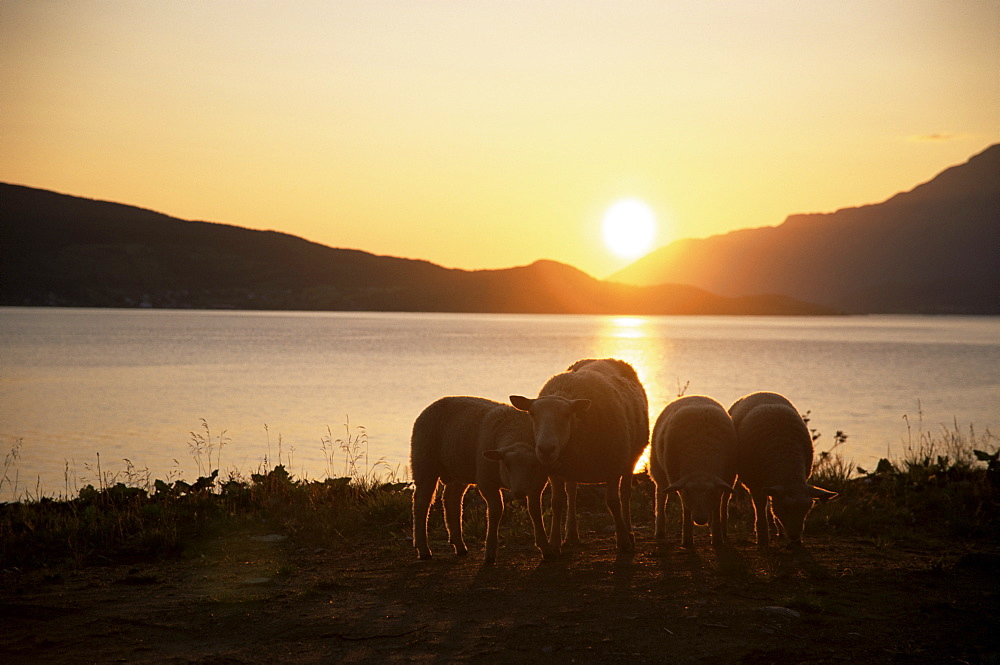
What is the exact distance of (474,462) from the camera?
10070mm

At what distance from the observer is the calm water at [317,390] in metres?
27.5

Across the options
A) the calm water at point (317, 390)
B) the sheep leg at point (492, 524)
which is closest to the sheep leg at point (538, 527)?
the sheep leg at point (492, 524)

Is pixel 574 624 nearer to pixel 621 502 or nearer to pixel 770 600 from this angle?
pixel 770 600

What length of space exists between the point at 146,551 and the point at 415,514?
12.3 feet

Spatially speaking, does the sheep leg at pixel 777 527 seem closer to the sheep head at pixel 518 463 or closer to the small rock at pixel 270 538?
the sheep head at pixel 518 463

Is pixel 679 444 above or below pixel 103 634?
above

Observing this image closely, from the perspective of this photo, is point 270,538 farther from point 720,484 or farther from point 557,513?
point 720,484

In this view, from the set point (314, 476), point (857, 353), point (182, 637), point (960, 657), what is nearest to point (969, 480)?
point (960, 657)

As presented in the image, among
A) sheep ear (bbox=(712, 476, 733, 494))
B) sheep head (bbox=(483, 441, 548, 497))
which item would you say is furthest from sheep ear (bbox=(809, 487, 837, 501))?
sheep head (bbox=(483, 441, 548, 497))

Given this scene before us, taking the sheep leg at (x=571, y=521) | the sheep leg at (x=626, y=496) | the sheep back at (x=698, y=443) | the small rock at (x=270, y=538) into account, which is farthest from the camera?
the small rock at (x=270, y=538)

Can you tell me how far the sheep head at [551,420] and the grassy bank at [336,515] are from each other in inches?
99.3

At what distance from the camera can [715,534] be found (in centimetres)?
1023

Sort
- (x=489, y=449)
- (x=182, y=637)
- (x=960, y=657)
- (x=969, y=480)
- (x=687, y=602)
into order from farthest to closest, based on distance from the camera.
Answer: (x=969, y=480) < (x=489, y=449) < (x=687, y=602) < (x=182, y=637) < (x=960, y=657)

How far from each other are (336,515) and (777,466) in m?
6.55
